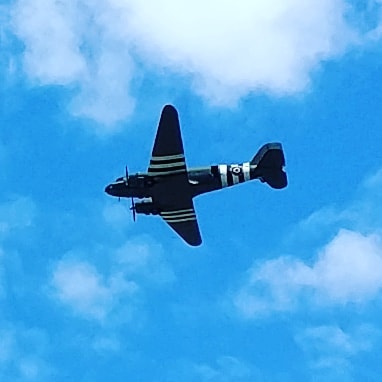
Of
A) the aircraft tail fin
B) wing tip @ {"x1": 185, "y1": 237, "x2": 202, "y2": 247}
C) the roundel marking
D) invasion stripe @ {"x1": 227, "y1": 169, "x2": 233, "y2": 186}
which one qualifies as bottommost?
invasion stripe @ {"x1": 227, "y1": 169, "x2": 233, "y2": 186}

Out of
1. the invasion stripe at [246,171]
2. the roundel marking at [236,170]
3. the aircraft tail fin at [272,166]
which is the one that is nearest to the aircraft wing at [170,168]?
the roundel marking at [236,170]

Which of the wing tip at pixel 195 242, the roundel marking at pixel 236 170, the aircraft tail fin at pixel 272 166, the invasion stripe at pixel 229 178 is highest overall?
the aircraft tail fin at pixel 272 166

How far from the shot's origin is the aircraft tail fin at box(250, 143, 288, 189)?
392 feet

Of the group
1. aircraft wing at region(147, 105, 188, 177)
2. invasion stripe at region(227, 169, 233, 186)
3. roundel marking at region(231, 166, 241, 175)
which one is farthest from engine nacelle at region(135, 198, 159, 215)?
roundel marking at region(231, 166, 241, 175)

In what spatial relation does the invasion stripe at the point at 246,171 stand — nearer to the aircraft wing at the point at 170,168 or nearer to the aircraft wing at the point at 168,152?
the aircraft wing at the point at 170,168

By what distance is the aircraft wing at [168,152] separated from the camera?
374 ft

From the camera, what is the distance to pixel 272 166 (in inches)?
4715

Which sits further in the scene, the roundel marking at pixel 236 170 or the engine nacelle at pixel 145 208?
the engine nacelle at pixel 145 208

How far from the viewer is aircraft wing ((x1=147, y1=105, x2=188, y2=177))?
4493 inches

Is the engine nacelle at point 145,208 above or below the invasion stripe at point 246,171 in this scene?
below

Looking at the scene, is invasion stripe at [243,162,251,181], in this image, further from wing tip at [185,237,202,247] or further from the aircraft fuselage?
wing tip at [185,237,202,247]

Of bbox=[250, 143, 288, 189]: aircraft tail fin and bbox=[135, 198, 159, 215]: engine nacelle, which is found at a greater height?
bbox=[250, 143, 288, 189]: aircraft tail fin

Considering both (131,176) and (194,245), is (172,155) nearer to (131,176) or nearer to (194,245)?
(131,176)

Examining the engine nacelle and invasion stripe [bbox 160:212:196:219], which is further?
invasion stripe [bbox 160:212:196:219]
